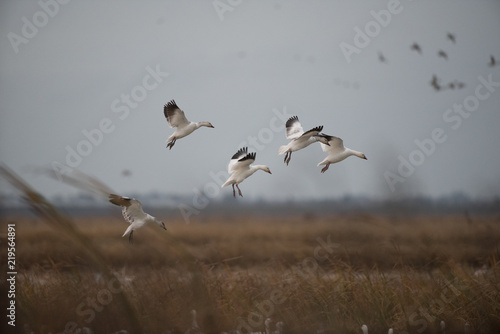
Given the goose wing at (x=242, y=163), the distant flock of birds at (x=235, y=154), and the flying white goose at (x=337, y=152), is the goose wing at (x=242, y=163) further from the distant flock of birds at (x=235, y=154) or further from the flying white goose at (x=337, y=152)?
the flying white goose at (x=337, y=152)

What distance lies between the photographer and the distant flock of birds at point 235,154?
14.6 feet

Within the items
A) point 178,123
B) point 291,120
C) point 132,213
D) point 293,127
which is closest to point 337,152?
point 293,127

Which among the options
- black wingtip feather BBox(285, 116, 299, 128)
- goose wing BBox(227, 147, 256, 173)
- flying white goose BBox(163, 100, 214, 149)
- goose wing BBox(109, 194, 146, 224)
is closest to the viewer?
goose wing BBox(109, 194, 146, 224)

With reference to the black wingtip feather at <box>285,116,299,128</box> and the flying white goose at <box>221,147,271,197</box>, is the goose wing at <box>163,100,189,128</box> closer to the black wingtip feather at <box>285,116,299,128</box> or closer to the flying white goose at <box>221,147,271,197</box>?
the flying white goose at <box>221,147,271,197</box>

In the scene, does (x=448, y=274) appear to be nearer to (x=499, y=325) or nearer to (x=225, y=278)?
(x=499, y=325)

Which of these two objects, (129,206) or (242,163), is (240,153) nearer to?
(242,163)

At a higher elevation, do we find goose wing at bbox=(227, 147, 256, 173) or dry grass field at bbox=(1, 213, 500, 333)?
goose wing at bbox=(227, 147, 256, 173)

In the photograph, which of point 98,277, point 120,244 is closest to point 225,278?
point 98,277

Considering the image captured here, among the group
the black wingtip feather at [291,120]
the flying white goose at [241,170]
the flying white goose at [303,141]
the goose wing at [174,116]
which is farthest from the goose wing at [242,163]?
the black wingtip feather at [291,120]

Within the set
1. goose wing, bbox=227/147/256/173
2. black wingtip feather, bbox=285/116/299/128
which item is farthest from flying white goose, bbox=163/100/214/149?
black wingtip feather, bbox=285/116/299/128

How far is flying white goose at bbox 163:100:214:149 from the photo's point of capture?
5277 millimetres

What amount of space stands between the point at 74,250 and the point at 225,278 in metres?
1.95

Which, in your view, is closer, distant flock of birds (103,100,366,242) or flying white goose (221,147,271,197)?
distant flock of birds (103,100,366,242)

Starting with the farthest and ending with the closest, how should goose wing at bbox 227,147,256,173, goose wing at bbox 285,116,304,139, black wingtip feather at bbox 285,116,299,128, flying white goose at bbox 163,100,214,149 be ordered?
black wingtip feather at bbox 285,116,299,128 < goose wing at bbox 285,116,304,139 < flying white goose at bbox 163,100,214,149 < goose wing at bbox 227,147,256,173
